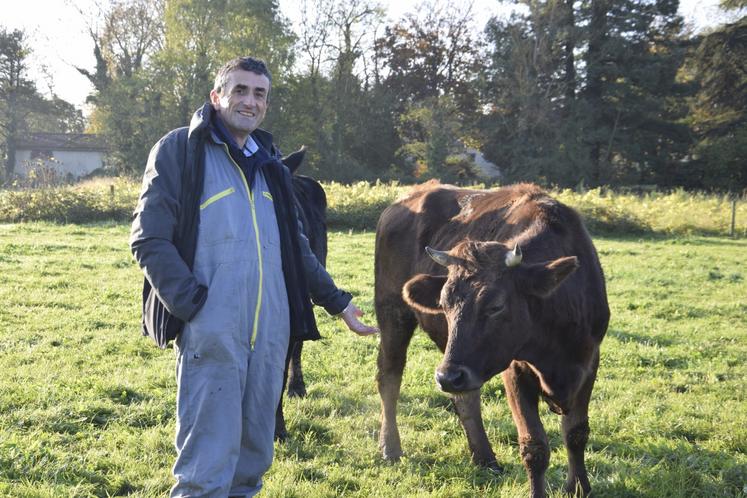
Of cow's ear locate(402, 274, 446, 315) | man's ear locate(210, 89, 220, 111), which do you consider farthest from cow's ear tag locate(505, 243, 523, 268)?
man's ear locate(210, 89, 220, 111)

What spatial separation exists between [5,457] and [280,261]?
2.59m

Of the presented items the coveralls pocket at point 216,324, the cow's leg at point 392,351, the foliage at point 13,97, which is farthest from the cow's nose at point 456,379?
the foliage at point 13,97

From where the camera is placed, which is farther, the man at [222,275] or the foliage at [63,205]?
the foliage at [63,205]

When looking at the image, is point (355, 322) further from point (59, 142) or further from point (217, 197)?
point (59, 142)

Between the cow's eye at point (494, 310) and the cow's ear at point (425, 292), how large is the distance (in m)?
0.53

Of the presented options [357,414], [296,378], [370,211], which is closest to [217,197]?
[357,414]

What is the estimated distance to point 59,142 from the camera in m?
51.2

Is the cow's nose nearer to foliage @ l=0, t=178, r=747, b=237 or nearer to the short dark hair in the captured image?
the short dark hair

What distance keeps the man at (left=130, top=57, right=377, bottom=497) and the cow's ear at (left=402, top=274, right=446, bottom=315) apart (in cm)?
111

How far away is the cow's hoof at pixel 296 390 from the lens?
5.91m

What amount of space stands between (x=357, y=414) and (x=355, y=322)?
7.13 ft

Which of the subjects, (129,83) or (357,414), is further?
(129,83)

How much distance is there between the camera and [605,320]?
4.30 metres

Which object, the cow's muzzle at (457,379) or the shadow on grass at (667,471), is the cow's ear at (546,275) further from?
the shadow on grass at (667,471)
